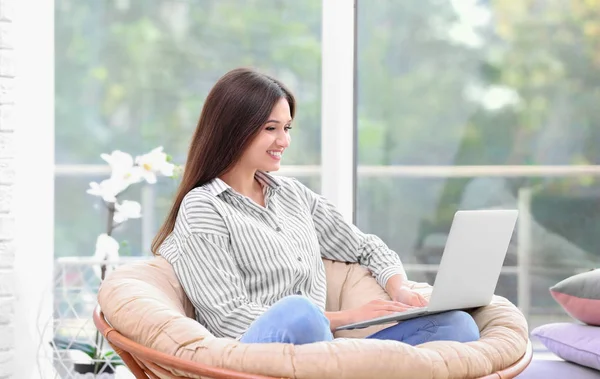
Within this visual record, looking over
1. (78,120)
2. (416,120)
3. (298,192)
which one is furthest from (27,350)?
(416,120)

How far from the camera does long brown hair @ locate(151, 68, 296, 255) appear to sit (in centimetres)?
206

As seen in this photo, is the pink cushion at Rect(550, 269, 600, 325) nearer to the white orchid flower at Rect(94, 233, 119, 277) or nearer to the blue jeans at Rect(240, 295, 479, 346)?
the blue jeans at Rect(240, 295, 479, 346)

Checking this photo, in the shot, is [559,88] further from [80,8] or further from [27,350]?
[27,350]

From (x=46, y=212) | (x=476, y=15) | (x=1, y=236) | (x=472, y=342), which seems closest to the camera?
(x=472, y=342)

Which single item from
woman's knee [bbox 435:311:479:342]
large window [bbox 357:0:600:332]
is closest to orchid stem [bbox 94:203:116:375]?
large window [bbox 357:0:600:332]

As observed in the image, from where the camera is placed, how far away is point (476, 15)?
10.1 ft

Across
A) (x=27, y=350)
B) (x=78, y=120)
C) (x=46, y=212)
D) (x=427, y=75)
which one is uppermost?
(x=427, y=75)

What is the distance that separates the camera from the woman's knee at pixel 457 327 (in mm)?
1741

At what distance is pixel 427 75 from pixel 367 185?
0.48 metres

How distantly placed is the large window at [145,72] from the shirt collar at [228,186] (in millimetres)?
929

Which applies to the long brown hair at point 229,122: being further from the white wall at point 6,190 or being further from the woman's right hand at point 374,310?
the white wall at point 6,190

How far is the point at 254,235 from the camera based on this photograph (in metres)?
2.01

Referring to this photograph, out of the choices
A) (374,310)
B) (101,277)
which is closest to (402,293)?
(374,310)

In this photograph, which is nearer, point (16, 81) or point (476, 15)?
point (16, 81)
